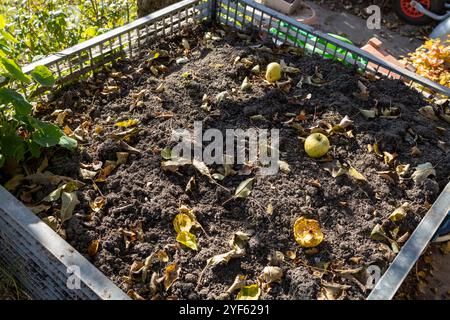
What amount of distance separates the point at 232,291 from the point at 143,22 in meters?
2.03

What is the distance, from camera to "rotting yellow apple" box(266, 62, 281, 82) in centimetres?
304

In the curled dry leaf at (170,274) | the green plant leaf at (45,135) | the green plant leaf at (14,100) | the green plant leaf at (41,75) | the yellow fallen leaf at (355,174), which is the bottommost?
the curled dry leaf at (170,274)

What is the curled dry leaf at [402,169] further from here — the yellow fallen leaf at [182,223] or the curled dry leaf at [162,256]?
the curled dry leaf at [162,256]

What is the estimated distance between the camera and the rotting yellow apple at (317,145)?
8.48ft

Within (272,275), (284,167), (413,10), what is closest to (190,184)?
(284,167)

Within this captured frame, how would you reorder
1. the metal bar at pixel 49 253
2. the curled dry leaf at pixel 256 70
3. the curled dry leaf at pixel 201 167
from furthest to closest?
1. the curled dry leaf at pixel 256 70
2. the curled dry leaf at pixel 201 167
3. the metal bar at pixel 49 253

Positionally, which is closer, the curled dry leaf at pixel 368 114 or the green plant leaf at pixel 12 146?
the green plant leaf at pixel 12 146

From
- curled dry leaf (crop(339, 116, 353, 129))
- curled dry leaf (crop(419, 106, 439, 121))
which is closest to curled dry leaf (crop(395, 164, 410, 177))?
curled dry leaf (crop(339, 116, 353, 129))

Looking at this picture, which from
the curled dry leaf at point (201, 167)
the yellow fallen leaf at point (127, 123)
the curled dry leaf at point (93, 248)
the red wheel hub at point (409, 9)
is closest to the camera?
the curled dry leaf at point (93, 248)

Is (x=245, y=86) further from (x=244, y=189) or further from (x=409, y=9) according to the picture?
(x=409, y=9)

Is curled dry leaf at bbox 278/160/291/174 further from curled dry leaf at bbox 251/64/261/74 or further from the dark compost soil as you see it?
curled dry leaf at bbox 251/64/261/74

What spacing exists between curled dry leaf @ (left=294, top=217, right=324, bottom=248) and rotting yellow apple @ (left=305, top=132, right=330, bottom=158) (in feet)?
1.60

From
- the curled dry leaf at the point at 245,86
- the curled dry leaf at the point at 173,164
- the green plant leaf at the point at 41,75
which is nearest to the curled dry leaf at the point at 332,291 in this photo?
the curled dry leaf at the point at 173,164

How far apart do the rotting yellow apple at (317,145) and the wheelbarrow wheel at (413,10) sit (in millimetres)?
4338
